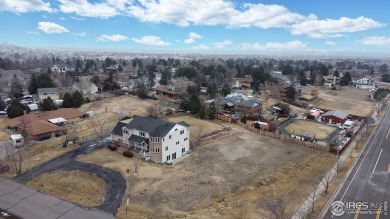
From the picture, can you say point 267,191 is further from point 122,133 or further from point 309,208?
point 122,133

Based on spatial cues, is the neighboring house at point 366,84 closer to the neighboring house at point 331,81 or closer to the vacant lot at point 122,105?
the neighboring house at point 331,81

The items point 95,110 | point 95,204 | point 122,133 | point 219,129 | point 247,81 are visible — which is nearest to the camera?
point 95,204

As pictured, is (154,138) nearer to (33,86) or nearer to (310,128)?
(310,128)

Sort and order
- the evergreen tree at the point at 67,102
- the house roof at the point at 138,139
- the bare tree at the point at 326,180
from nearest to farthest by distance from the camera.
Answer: the bare tree at the point at 326,180 < the house roof at the point at 138,139 < the evergreen tree at the point at 67,102

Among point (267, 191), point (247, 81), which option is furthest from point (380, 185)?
point (247, 81)

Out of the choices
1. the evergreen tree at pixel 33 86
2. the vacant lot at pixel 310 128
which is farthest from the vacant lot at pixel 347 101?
the evergreen tree at pixel 33 86

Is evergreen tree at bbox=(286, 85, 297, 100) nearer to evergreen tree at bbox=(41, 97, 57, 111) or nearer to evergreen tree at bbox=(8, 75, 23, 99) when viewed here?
evergreen tree at bbox=(41, 97, 57, 111)
